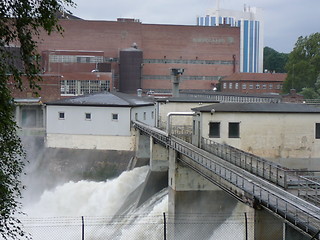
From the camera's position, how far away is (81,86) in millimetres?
70688

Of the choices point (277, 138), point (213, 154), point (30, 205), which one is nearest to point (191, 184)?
point (213, 154)

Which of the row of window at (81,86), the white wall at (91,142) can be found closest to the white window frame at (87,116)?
the white wall at (91,142)

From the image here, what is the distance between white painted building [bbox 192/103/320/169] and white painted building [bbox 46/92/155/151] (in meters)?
15.0

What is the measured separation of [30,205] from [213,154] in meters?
17.4

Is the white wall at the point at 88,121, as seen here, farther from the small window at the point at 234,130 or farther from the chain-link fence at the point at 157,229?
the small window at the point at 234,130

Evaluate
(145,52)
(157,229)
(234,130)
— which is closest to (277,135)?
(234,130)

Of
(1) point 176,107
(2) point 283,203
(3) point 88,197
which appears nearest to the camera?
(2) point 283,203

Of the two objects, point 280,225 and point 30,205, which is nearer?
point 280,225

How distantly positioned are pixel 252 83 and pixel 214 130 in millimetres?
57281

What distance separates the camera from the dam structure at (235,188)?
45.9ft

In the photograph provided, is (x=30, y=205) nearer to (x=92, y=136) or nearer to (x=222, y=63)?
(x=92, y=136)

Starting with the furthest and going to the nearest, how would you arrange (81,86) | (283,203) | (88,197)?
1. (81,86)
2. (88,197)
3. (283,203)

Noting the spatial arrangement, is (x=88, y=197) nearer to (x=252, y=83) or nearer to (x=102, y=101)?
(x=102, y=101)

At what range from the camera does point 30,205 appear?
39125 mm
